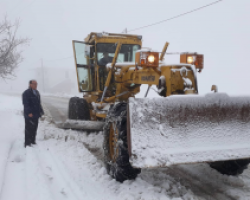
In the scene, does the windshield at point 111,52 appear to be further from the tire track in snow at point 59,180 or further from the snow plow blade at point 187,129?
the snow plow blade at point 187,129

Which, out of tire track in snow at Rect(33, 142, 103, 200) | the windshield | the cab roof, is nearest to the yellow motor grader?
tire track in snow at Rect(33, 142, 103, 200)

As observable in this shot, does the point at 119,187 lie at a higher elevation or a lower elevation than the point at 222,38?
lower

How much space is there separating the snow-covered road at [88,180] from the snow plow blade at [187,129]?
1.77 ft

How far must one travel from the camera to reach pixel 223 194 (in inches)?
A: 122

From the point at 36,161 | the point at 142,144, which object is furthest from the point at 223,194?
the point at 36,161

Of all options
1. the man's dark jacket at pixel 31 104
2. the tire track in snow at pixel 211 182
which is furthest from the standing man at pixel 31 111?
the tire track in snow at pixel 211 182

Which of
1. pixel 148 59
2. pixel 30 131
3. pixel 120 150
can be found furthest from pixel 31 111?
pixel 148 59

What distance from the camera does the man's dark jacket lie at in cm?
511

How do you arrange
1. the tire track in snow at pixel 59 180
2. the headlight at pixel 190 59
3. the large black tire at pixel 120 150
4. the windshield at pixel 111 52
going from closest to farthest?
1. the tire track in snow at pixel 59 180
2. the large black tire at pixel 120 150
3. the headlight at pixel 190 59
4. the windshield at pixel 111 52

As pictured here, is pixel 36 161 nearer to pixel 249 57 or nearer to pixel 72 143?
pixel 72 143

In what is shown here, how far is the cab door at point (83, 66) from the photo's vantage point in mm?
6297

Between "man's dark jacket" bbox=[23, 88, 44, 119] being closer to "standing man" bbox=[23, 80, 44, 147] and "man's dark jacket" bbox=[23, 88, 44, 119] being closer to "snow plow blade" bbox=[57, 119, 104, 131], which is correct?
"standing man" bbox=[23, 80, 44, 147]

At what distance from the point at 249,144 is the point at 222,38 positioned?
65299 mm

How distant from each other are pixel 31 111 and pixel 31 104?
16 cm
